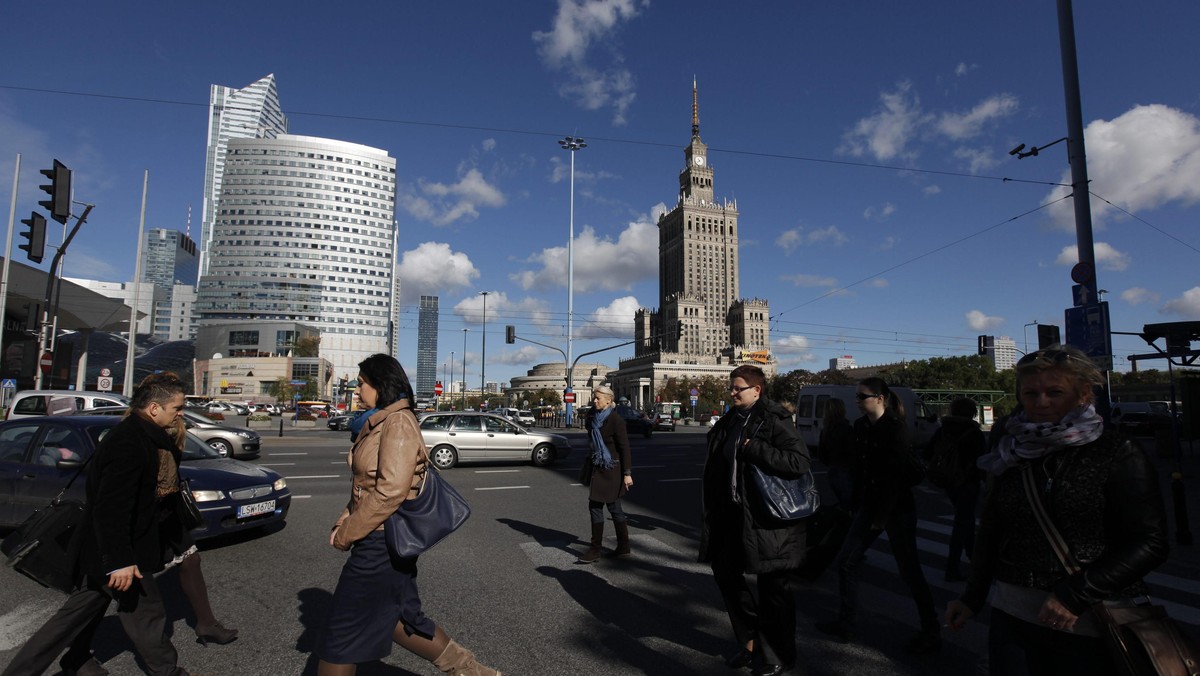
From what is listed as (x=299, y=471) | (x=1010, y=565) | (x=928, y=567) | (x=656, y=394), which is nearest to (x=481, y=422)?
(x=299, y=471)

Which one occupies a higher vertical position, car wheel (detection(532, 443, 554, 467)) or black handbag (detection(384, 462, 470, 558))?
black handbag (detection(384, 462, 470, 558))

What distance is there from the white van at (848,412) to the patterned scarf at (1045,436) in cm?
1801

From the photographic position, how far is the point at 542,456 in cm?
1678

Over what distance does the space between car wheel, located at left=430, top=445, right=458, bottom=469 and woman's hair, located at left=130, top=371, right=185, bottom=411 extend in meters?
12.0

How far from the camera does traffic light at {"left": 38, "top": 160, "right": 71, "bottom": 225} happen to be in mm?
13820

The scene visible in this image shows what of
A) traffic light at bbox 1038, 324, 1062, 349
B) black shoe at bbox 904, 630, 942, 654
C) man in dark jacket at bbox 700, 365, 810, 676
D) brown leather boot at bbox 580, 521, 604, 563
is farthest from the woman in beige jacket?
traffic light at bbox 1038, 324, 1062, 349

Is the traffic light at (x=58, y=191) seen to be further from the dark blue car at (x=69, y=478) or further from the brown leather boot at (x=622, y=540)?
the brown leather boot at (x=622, y=540)

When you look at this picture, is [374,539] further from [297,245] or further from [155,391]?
[297,245]

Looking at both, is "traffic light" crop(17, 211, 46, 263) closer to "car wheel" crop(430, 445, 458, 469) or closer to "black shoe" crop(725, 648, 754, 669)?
"car wheel" crop(430, 445, 458, 469)

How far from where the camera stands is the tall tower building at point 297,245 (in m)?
134

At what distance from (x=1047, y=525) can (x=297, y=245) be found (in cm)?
15169

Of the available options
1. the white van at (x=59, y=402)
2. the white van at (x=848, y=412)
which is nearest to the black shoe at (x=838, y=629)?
the white van at (x=848, y=412)

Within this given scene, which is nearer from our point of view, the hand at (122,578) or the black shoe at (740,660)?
the hand at (122,578)

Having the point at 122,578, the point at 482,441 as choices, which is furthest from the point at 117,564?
Answer: the point at 482,441
